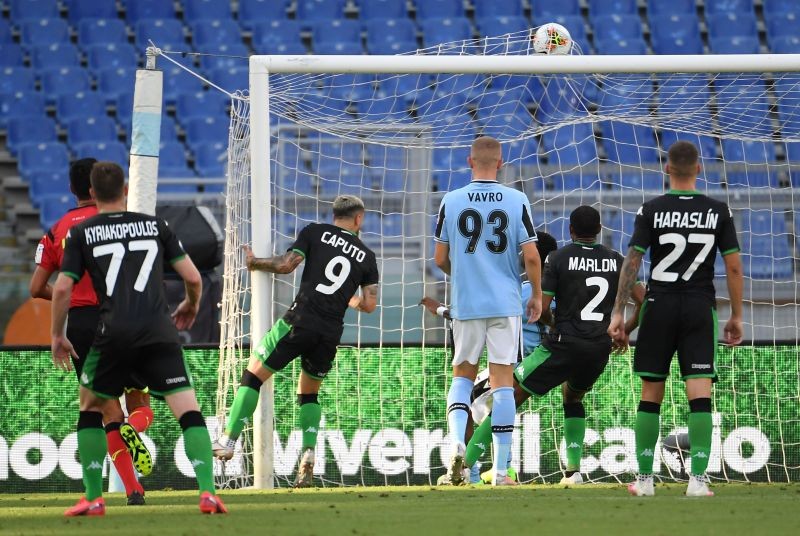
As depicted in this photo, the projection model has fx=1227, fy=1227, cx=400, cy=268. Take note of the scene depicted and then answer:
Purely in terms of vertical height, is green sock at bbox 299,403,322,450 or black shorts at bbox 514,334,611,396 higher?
black shorts at bbox 514,334,611,396

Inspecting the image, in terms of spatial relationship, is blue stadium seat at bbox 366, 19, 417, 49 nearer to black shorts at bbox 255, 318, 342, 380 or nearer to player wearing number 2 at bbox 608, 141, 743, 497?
black shorts at bbox 255, 318, 342, 380

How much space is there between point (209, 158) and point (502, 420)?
10052 millimetres

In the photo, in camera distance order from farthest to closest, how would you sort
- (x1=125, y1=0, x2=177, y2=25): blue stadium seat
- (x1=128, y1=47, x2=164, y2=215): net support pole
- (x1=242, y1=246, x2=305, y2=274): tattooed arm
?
(x1=125, y1=0, x2=177, y2=25): blue stadium seat < (x1=242, y1=246, x2=305, y2=274): tattooed arm < (x1=128, y1=47, x2=164, y2=215): net support pole

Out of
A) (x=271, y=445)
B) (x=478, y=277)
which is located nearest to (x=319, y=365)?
(x=271, y=445)

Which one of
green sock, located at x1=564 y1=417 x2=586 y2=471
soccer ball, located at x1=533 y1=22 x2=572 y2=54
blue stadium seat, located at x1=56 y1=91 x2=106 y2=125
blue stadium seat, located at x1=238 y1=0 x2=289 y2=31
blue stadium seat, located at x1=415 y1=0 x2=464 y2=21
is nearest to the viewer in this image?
green sock, located at x1=564 y1=417 x2=586 y2=471

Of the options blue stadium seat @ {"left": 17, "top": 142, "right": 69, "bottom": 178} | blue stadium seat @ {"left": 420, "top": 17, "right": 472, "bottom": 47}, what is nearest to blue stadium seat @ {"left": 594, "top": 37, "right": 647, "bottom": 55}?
blue stadium seat @ {"left": 420, "top": 17, "right": 472, "bottom": 47}

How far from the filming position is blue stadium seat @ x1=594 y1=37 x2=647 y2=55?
18.2 meters

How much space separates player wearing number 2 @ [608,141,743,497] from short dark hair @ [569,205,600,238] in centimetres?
119

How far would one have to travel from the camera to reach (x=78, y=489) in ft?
31.3

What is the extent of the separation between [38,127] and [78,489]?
9161mm

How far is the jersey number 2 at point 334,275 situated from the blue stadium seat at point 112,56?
11.2 metres

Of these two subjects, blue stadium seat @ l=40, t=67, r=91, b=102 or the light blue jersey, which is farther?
blue stadium seat @ l=40, t=67, r=91, b=102

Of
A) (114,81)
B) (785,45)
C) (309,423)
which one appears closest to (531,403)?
(309,423)

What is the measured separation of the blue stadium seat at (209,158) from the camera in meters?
16.5
